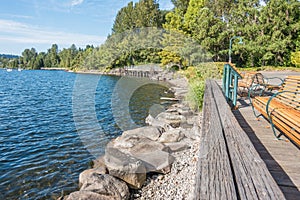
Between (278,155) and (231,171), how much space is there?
147cm

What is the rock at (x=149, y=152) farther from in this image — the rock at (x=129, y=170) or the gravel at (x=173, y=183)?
the rock at (x=129, y=170)

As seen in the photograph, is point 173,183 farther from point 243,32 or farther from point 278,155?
point 243,32

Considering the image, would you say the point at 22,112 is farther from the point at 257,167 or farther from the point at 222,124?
the point at 257,167

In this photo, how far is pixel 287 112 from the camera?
3.03 meters

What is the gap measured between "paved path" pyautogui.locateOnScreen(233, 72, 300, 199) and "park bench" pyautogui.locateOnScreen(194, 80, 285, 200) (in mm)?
489

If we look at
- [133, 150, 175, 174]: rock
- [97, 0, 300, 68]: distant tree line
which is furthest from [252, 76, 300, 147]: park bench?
[97, 0, 300, 68]: distant tree line

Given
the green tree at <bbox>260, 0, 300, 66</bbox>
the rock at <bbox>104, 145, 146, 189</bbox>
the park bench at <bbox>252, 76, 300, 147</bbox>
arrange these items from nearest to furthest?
the park bench at <bbox>252, 76, 300, 147</bbox>
the rock at <bbox>104, 145, 146, 189</bbox>
the green tree at <bbox>260, 0, 300, 66</bbox>

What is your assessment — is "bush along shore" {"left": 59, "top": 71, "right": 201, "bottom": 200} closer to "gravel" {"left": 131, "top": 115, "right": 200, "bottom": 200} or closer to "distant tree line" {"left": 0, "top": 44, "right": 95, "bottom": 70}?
"gravel" {"left": 131, "top": 115, "right": 200, "bottom": 200}

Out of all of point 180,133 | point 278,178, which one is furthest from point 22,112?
point 278,178

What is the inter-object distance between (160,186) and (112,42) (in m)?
44.2

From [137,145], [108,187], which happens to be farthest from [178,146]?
[108,187]

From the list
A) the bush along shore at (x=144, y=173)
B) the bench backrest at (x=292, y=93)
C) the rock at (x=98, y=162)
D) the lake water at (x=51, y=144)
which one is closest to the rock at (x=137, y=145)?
the bush along shore at (x=144, y=173)

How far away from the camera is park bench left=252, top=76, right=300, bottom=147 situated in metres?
2.66

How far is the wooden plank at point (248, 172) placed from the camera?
1406mm
